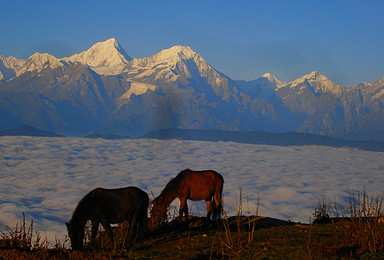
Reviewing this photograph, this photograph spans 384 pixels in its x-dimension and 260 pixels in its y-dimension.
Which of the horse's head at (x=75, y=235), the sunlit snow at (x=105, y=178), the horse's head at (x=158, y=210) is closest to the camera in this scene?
the horse's head at (x=75, y=235)

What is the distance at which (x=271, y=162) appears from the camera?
99562 mm

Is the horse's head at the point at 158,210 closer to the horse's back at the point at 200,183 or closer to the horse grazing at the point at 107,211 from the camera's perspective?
the horse's back at the point at 200,183

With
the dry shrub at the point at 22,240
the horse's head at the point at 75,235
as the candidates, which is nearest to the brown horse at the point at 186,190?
the horse's head at the point at 75,235

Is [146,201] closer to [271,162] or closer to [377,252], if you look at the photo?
[377,252]

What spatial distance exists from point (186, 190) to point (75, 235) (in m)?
4.64

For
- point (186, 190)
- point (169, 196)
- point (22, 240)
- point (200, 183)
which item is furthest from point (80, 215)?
point (200, 183)

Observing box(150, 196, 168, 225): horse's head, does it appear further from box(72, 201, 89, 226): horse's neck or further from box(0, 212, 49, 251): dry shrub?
box(0, 212, 49, 251): dry shrub

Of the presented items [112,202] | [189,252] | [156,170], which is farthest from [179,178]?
[156,170]

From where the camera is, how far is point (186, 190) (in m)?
14.0

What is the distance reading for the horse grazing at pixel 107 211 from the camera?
10.4 m

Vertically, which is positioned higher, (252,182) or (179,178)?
(179,178)

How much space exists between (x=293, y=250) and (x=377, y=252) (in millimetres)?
1846

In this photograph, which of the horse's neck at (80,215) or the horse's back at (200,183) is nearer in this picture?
the horse's neck at (80,215)

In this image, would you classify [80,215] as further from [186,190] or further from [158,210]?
[186,190]
